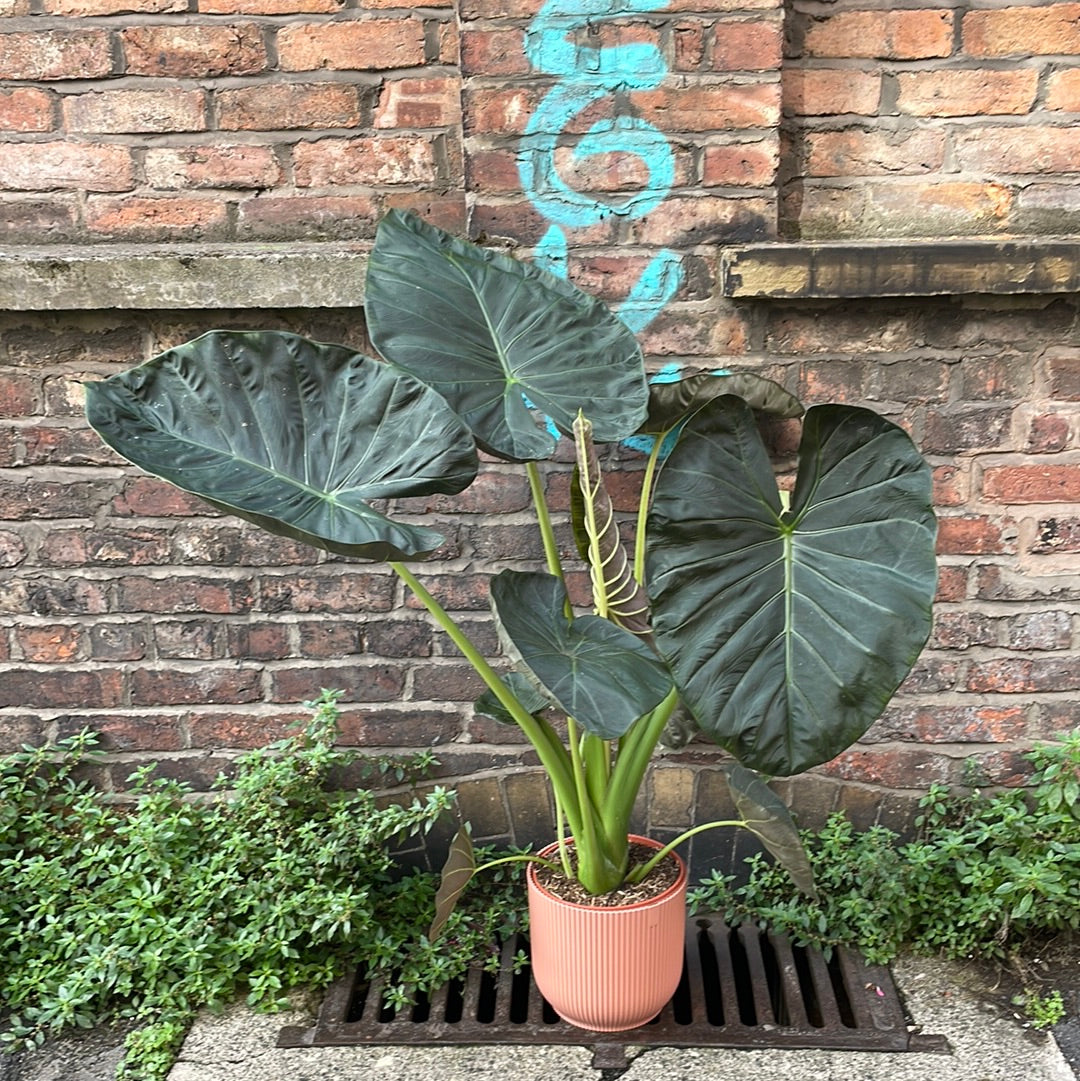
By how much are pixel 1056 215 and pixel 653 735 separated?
1282 mm

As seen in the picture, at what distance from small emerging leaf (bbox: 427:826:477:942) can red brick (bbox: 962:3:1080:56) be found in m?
1.73

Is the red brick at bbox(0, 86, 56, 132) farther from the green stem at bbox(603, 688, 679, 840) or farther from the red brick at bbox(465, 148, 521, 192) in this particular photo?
the green stem at bbox(603, 688, 679, 840)

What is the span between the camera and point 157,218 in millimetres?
1980

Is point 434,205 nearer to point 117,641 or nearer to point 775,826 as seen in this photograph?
point 117,641

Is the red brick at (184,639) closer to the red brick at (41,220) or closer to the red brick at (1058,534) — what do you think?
the red brick at (41,220)

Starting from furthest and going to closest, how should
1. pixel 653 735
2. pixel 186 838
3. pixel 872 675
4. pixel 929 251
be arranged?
pixel 186 838 < pixel 929 251 < pixel 653 735 < pixel 872 675

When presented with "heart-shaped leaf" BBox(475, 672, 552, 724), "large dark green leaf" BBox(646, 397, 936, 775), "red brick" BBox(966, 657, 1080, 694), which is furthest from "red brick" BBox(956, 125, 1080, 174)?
"heart-shaped leaf" BBox(475, 672, 552, 724)

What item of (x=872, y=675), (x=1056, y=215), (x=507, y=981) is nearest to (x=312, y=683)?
(x=507, y=981)

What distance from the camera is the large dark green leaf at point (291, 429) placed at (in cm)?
137

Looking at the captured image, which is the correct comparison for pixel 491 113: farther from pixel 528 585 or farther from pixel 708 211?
pixel 528 585

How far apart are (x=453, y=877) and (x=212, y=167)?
1416mm

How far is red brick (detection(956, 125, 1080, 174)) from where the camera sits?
1.91 metres

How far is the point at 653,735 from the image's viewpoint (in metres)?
1.66

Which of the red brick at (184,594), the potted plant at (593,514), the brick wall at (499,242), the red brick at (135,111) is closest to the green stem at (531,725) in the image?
the potted plant at (593,514)
